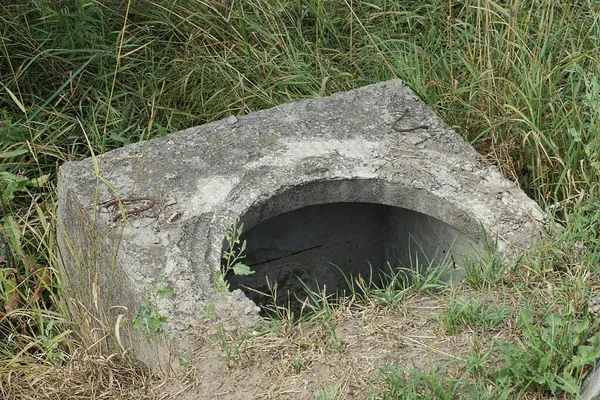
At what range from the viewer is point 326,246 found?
4.67m

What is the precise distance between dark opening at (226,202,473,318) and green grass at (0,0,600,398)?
1.92 feet

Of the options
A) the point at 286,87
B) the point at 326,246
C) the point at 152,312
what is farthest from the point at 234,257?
the point at 286,87

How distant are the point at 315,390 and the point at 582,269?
105 centimetres

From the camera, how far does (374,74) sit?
4.91 m

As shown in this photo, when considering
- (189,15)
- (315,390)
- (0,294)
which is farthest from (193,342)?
(189,15)

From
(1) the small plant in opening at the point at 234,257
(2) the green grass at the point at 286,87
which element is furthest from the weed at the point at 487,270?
(1) the small plant in opening at the point at 234,257

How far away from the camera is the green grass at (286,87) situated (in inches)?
142

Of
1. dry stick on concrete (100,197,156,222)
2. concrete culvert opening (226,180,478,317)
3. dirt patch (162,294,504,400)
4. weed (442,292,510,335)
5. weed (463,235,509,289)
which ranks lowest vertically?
concrete culvert opening (226,180,478,317)

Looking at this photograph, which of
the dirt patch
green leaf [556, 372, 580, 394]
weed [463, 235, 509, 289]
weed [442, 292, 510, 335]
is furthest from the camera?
weed [463, 235, 509, 289]

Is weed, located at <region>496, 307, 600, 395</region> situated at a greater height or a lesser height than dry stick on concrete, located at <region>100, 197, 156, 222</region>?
lesser

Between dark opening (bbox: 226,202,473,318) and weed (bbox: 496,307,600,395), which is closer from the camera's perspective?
weed (bbox: 496,307,600,395)

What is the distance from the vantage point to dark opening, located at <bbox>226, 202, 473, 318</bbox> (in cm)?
→ 449

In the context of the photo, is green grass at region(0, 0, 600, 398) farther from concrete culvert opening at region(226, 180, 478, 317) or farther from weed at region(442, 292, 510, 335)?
concrete culvert opening at region(226, 180, 478, 317)

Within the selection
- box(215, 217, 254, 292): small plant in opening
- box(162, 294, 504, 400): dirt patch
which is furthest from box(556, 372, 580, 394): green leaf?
box(215, 217, 254, 292): small plant in opening
